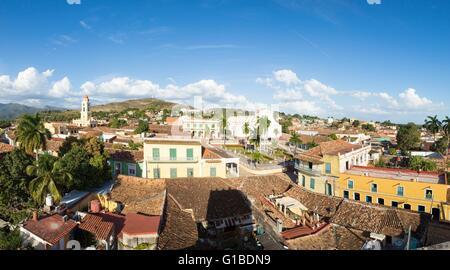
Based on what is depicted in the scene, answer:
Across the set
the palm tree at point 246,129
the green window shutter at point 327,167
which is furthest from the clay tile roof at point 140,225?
the palm tree at point 246,129

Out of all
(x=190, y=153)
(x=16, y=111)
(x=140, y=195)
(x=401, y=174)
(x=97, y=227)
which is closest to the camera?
(x=97, y=227)

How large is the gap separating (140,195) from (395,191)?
61.3ft

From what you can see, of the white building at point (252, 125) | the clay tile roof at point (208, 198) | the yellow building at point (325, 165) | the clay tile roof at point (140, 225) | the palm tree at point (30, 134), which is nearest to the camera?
the clay tile roof at point (140, 225)

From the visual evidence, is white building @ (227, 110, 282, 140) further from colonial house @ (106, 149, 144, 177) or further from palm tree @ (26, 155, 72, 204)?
palm tree @ (26, 155, 72, 204)

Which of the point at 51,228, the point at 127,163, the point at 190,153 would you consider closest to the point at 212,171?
the point at 190,153

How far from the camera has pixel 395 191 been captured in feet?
72.7

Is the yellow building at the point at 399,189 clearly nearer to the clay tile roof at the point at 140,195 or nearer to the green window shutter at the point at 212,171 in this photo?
the green window shutter at the point at 212,171

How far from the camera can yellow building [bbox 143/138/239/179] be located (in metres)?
24.4

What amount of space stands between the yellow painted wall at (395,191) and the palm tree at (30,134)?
23.8m

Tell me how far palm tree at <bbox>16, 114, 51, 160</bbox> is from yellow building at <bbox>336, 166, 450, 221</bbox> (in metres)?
23.9

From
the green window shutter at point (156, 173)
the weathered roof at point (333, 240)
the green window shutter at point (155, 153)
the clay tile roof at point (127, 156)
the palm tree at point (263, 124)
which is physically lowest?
the weathered roof at point (333, 240)

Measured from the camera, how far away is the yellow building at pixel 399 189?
20359mm

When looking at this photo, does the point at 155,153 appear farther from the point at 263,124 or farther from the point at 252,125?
the point at 252,125

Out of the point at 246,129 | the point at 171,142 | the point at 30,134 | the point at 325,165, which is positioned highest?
the point at 30,134
